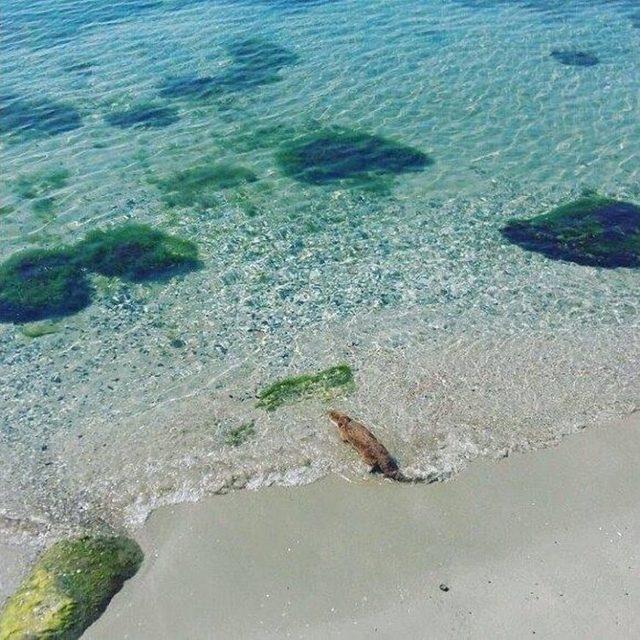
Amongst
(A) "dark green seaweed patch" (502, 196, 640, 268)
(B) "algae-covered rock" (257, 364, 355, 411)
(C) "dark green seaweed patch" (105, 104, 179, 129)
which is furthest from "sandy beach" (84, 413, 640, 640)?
(C) "dark green seaweed patch" (105, 104, 179, 129)

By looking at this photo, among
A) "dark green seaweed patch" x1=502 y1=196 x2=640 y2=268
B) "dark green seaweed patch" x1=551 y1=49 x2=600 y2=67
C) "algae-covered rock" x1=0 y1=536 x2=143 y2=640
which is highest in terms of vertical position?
"dark green seaweed patch" x1=551 y1=49 x2=600 y2=67

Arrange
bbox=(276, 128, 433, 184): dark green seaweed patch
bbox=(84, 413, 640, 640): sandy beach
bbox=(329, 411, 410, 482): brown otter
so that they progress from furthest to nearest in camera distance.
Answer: bbox=(276, 128, 433, 184): dark green seaweed patch < bbox=(329, 411, 410, 482): brown otter < bbox=(84, 413, 640, 640): sandy beach

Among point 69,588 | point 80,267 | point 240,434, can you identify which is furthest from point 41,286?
point 69,588

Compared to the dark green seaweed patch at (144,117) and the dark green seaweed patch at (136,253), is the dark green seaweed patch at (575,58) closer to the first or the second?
the dark green seaweed patch at (144,117)

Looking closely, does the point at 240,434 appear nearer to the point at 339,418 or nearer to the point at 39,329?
the point at 339,418

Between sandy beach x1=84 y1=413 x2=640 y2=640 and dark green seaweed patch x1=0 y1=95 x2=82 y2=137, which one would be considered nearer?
sandy beach x1=84 y1=413 x2=640 y2=640

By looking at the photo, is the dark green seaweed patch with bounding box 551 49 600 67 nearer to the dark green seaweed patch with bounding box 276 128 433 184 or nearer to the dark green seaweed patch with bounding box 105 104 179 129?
the dark green seaweed patch with bounding box 276 128 433 184

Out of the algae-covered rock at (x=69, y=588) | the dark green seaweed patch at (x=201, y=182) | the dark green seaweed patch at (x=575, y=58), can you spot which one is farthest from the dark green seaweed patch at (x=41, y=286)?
the dark green seaweed patch at (x=575, y=58)

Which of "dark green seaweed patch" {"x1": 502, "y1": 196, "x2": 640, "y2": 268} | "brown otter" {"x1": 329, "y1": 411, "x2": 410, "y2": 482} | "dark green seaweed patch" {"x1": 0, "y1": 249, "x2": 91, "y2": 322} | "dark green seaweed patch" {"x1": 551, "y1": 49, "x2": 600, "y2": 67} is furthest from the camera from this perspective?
"dark green seaweed patch" {"x1": 551, "y1": 49, "x2": 600, "y2": 67}

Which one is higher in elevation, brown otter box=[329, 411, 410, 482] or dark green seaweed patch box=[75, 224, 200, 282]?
dark green seaweed patch box=[75, 224, 200, 282]
